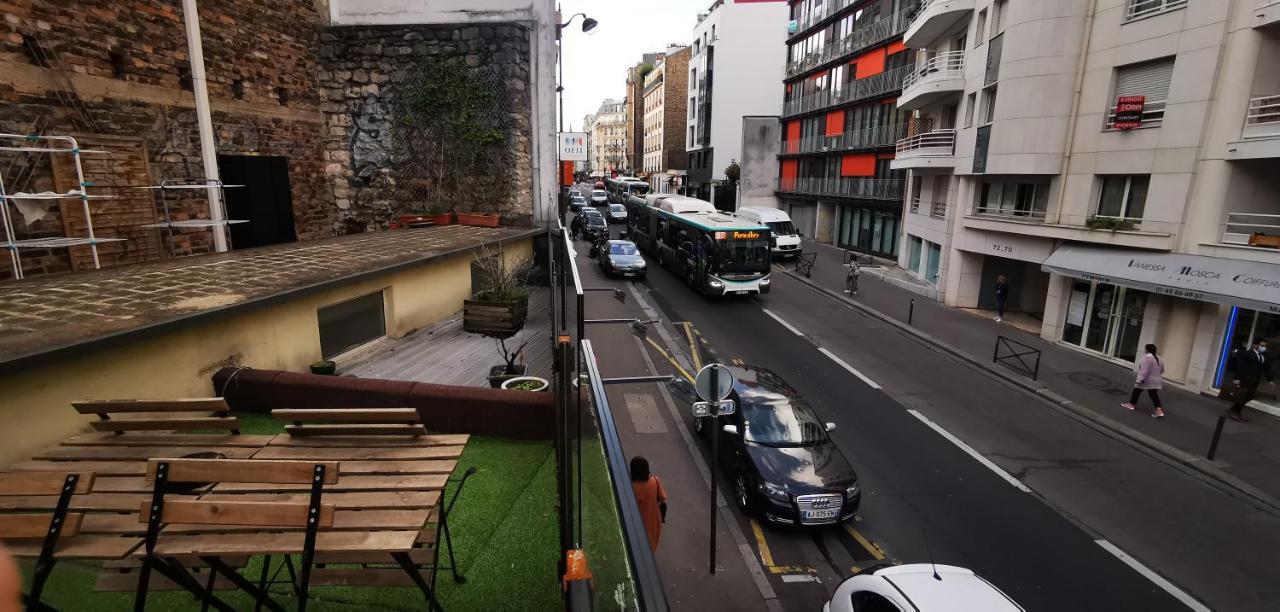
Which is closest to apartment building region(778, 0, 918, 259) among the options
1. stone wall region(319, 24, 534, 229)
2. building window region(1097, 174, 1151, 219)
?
building window region(1097, 174, 1151, 219)

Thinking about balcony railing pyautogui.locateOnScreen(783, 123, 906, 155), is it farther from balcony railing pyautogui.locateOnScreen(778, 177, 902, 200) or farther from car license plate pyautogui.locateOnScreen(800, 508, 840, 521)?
car license plate pyautogui.locateOnScreen(800, 508, 840, 521)

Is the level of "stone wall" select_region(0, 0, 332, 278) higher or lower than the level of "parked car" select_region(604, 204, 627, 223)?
higher

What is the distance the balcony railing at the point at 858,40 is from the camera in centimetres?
3100

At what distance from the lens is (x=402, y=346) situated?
938 cm

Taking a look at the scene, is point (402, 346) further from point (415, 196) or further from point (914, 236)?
point (914, 236)

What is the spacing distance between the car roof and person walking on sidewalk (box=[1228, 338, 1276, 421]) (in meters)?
11.2

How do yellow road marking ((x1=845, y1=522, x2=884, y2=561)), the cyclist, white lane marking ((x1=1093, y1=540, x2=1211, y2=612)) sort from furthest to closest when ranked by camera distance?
the cyclist
yellow road marking ((x1=845, y1=522, x2=884, y2=561))
white lane marking ((x1=1093, y1=540, x2=1211, y2=612))

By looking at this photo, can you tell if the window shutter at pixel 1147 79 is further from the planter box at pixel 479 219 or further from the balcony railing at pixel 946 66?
the planter box at pixel 479 219

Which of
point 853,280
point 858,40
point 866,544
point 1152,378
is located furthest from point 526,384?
point 858,40

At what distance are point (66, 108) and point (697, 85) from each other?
60.0 meters

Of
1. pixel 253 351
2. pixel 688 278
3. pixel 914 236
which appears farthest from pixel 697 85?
pixel 253 351

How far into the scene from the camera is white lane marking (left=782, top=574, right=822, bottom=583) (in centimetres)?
723

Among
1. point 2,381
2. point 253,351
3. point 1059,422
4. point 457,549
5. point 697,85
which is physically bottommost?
point 1059,422

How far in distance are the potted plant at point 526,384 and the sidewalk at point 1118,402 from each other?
37.7ft
